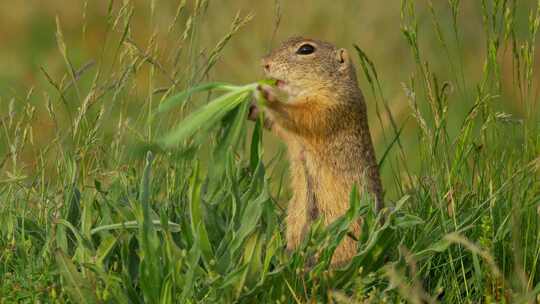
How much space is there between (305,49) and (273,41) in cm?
388

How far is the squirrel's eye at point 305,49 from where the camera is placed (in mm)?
4973

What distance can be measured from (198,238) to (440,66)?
6.02 meters

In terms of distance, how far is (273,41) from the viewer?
8844 mm

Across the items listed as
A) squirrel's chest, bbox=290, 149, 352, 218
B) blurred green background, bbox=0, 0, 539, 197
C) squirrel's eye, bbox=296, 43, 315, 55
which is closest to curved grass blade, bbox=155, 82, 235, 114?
squirrel's chest, bbox=290, 149, 352, 218

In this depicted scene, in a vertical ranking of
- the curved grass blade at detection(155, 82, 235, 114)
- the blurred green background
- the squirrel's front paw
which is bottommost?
the blurred green background

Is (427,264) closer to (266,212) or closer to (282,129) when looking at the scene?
(266,212)

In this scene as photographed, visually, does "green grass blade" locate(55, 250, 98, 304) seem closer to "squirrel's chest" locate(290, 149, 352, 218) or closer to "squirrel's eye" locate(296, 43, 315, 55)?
"squirrel's chest" locate(290, 149, 352, 218)

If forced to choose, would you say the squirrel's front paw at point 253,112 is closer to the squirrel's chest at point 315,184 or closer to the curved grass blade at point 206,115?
the squirrel's chest at point 315,184

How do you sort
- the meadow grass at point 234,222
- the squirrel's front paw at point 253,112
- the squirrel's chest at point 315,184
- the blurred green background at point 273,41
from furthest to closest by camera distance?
the blurred green background at point 273,41 < the squirrel's chest at point 315,184 < the squirrel's front paw at point 253,112 < the meadow grass at point 234,222

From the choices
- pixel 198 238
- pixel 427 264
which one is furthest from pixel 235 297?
pixel 427 264

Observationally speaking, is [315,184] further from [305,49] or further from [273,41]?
[273,41]

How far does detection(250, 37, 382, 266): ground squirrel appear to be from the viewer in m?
4.36

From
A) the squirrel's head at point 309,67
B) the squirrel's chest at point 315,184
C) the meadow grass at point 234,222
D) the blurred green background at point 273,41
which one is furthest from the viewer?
the blurred green background at point 273,41

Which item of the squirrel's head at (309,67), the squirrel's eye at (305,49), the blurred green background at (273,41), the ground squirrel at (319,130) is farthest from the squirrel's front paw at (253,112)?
the blurred green background at (273,41)
